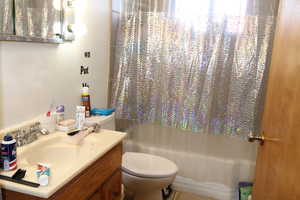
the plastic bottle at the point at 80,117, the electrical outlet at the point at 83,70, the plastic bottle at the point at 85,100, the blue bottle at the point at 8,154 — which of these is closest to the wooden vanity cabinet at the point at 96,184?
the blue bottle at the point at 8,154

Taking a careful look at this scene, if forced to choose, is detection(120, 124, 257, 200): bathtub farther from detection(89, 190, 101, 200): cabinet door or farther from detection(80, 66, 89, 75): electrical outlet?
detection(89, 190, 101, 200): cabinet door

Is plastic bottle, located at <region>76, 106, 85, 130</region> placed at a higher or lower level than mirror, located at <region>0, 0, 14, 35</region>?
lower

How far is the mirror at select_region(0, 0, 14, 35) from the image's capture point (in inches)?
48.4

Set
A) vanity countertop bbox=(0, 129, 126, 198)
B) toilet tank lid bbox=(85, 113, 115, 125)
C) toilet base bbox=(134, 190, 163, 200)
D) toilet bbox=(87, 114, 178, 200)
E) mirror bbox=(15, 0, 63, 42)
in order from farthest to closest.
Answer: toilet base bbox=(134, 190, 163, 200) < toilet bbox=(87, 114, 178, 200) < toilet tank lid bbox=(85, 113, 115, 125) < mirror bbox=(15, 0, 63, 42) < vanity countertop bbox=(0, 129, 126, 198)

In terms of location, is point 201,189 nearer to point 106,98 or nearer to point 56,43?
point 106,98

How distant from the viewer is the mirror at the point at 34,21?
1.26 meters

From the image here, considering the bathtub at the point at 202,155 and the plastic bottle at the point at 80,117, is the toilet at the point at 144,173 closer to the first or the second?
the plastic bottle at the point at 80,117

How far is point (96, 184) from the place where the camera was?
4.37ft

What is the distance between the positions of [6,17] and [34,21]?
0.19 m

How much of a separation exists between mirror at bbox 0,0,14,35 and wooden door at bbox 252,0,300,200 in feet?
4.14

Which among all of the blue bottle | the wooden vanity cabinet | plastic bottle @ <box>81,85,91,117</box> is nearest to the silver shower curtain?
plastic bottle @ <box>81,85,91,117</box>

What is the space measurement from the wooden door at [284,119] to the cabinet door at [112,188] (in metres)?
0.78

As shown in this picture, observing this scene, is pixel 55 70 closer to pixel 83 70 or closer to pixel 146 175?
pixel 83 70

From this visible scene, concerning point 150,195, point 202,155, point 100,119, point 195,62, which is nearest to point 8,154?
point 100,119
